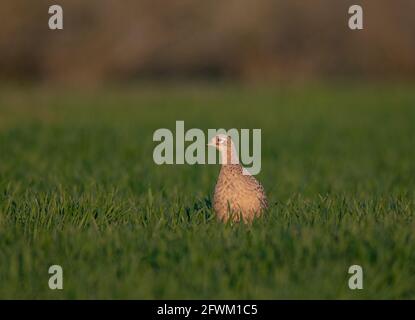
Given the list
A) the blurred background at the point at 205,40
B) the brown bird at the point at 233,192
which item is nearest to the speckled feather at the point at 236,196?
the brown bird at the point at 233,192

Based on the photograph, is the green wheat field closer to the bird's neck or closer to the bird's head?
the bird's neck

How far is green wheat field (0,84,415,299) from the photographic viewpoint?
5859mm

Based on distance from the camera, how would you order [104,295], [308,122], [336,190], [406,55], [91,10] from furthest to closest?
[406,55]
[91,10]
[308,122]
[336,190]
[104,295]

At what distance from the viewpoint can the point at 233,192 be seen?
6.90 metres

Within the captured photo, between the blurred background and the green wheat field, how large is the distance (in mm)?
17623

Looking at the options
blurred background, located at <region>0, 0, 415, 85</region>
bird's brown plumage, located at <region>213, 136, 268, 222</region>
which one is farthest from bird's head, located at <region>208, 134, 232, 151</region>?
blurred background, located at <region>0, 0, 415, 85</region>

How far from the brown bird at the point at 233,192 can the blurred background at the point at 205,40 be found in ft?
83.6

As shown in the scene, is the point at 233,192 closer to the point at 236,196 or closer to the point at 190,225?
the point at 236,196

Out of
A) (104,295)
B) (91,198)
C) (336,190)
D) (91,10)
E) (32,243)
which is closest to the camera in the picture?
(104,295)

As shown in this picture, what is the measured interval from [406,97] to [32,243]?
68.3ft

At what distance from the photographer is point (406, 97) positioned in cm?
2570

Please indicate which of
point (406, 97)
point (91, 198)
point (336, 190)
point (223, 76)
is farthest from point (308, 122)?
point (223, 76)

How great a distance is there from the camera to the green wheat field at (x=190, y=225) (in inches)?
231

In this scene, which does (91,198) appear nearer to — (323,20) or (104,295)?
(104,295)
